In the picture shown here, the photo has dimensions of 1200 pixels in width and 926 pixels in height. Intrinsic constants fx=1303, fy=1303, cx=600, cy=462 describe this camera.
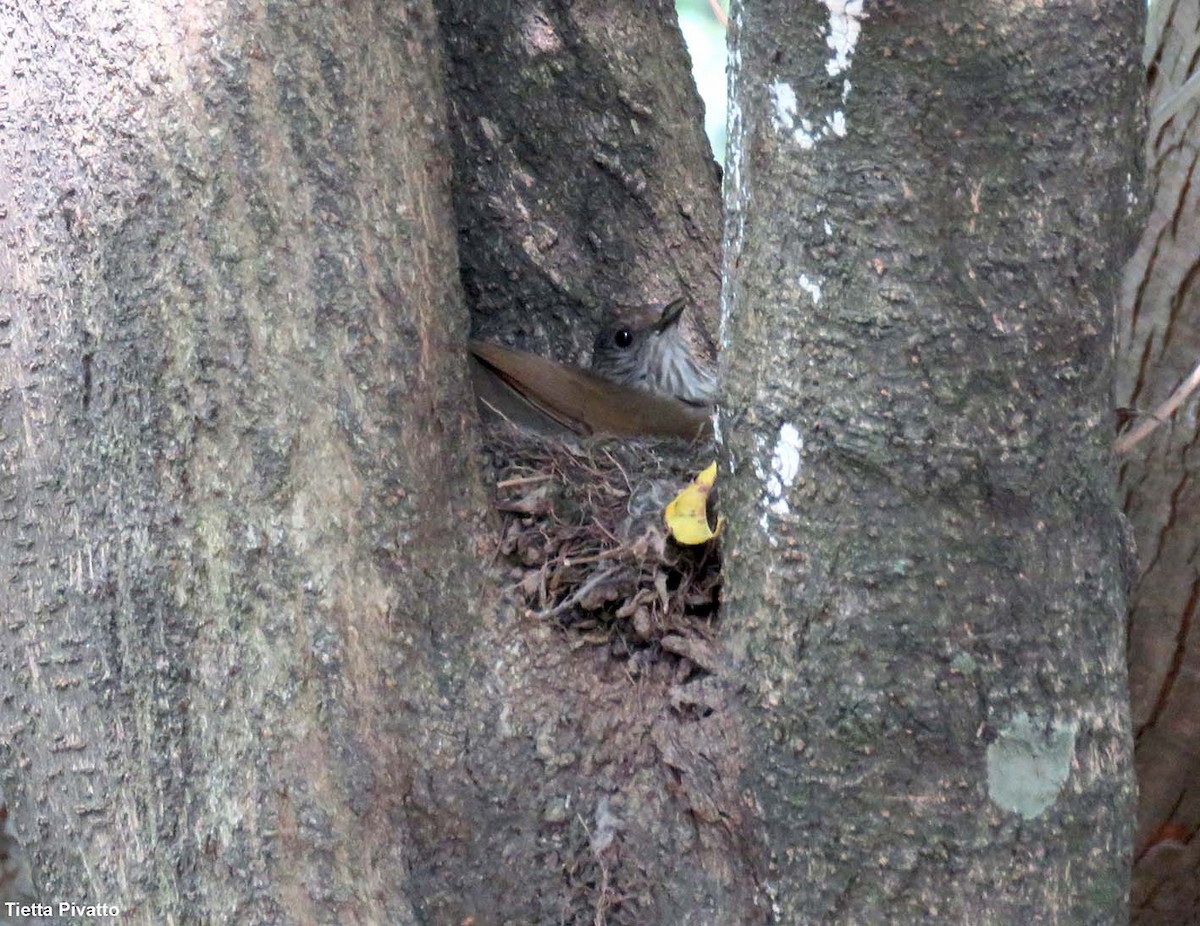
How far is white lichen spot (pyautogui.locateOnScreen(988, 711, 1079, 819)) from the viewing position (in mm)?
1859

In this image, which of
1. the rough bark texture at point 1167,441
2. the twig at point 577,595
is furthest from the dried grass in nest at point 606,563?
the rough bark texture at point 1167,441

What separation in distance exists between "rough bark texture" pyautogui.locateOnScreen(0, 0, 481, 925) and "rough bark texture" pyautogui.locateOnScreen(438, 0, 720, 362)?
1.08 metres

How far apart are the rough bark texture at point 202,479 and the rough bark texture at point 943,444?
0.66 m

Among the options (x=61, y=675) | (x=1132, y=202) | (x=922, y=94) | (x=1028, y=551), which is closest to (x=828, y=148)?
(x=922, y=94)

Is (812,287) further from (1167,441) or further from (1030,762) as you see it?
(1167,441)

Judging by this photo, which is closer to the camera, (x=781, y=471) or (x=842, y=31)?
(x=842, y=31)

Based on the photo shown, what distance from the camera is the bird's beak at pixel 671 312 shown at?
146 inches

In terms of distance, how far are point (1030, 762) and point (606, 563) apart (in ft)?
2.77

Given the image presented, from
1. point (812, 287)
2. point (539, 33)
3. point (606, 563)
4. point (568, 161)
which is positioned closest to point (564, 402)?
point (568, 161)

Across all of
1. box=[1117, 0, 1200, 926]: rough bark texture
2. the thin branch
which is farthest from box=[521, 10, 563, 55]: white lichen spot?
box=[1117, 0, 1200, 926]: rough bark texture

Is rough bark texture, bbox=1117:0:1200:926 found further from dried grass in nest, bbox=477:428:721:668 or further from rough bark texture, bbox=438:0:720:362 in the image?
dried grass in nest, bbox=477:428:721:668

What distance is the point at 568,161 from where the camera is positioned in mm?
3316

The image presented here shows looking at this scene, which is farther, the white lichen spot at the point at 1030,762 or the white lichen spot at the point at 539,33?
the white lichen spot at the point at 539,33

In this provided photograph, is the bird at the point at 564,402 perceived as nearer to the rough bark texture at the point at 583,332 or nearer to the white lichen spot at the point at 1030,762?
the rough bark texture at the point at 583,332
